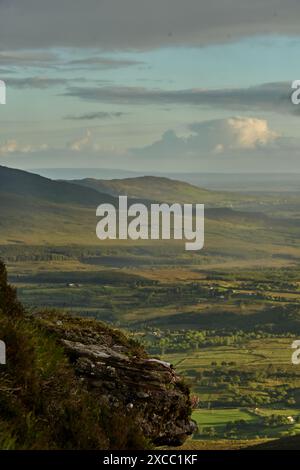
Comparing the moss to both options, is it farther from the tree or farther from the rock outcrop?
the tree

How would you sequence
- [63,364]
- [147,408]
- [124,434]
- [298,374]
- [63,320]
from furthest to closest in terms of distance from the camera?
[298,374] → [63,320] → [147,408] → [63,364] → [124,434]

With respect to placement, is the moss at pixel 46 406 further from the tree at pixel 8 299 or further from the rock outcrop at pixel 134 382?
the tree at pixel 8 299

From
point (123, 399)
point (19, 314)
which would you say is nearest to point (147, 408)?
point (123, 399)

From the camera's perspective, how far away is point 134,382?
50.2ft

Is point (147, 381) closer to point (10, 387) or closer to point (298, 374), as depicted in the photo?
point (10, 387)

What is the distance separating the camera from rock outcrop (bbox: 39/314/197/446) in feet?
48.5

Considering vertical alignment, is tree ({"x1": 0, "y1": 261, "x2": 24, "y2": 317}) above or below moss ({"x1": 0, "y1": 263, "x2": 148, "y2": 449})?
above

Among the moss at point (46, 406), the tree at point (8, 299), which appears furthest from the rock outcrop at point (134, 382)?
the tree at point (8, 299)

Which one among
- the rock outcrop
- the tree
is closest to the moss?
A: the rock outcrop

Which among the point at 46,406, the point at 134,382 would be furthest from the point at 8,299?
the point at 46,406

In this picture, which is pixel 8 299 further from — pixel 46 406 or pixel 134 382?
pixel 46 406

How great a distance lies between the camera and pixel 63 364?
1394 centimetres
